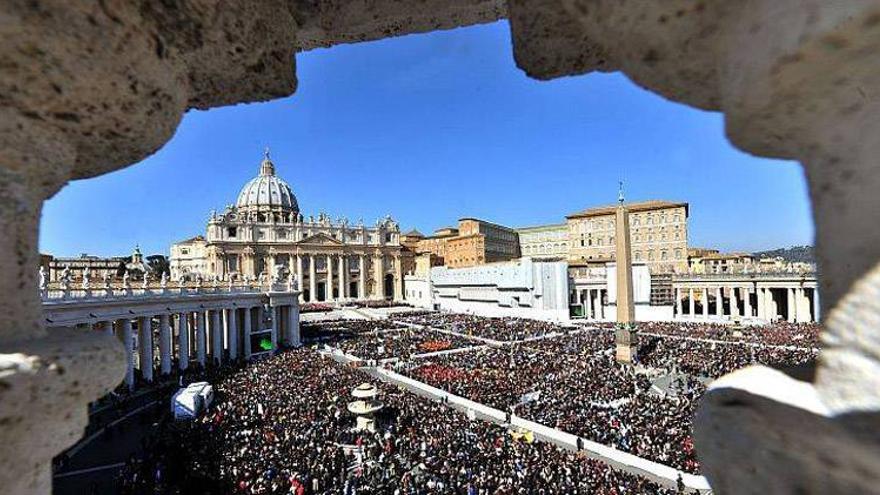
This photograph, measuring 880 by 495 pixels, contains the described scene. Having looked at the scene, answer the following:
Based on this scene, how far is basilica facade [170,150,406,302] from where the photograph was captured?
261ft

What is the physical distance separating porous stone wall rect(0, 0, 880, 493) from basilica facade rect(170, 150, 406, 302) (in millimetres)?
77974

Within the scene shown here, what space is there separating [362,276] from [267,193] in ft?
90.1

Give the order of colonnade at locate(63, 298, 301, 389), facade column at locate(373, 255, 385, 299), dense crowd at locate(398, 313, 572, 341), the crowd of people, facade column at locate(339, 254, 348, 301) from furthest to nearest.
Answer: facade column at locate(373, 255, 385, 299) < facade column at locate(339, 254, 348, 301) < dense crowd at locate(398, 313, 572, 341) < colonnade at locate(63, 298, 301, 389) < the crowd of people

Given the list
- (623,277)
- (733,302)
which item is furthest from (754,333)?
(733,302)

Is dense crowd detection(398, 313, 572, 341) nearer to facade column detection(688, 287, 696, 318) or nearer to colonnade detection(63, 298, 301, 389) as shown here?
colonnade detection(63, 298, 301, 389)

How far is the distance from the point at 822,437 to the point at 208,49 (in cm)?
271

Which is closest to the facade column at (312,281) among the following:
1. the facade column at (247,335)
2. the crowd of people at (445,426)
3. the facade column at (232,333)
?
the facade column at (247,335)

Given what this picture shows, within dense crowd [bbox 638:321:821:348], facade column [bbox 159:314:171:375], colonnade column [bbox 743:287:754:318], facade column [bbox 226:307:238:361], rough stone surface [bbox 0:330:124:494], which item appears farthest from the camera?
colonnade column [bbox 743:287:754:318]

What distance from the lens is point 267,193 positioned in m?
97.9

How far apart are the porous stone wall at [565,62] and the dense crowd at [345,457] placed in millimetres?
10587

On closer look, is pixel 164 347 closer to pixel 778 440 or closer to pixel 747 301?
pixel 778 440

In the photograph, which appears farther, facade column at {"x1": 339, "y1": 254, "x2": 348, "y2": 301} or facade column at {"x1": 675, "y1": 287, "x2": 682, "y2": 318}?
facade column at {"x1": 339, "y1": 254, "x2": 348, "y2": 301}

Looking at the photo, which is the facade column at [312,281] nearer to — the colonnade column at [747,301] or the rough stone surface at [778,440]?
the colonnade column at [747,301]

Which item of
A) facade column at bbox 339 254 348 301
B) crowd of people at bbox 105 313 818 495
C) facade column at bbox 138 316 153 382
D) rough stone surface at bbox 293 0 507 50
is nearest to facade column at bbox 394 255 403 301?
facade column at bbox 339 254 348 301
